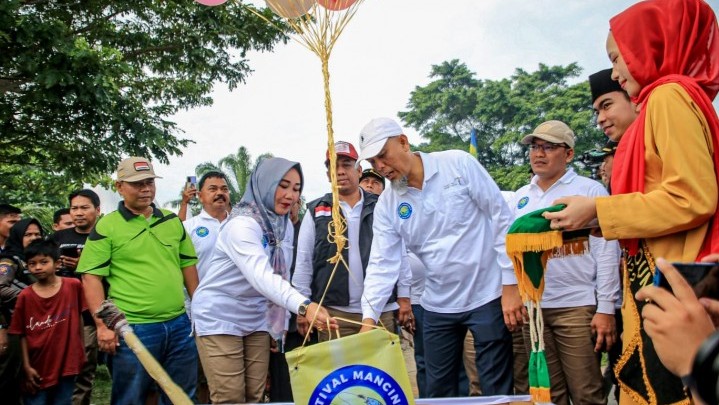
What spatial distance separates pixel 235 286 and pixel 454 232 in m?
1.31

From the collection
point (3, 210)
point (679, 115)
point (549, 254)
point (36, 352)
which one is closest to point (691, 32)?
point (679, 115)

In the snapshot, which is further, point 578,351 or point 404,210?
point 578,351

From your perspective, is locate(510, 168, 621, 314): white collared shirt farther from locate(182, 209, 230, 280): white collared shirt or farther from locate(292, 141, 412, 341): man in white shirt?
locate(182, 209, 230, 280): white collared shirt

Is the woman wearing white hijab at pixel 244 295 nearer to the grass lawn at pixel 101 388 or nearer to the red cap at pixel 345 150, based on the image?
the red cap at pixel 345 150

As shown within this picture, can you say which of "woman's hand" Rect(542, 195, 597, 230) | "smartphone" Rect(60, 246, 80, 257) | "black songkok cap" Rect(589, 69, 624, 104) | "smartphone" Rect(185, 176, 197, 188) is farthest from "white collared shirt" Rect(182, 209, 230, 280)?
"woman's hand" Rect(542, 195, 597, 230)

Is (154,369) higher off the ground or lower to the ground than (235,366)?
higher

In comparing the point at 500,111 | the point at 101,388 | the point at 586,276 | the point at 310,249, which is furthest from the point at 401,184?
the point at 500,111

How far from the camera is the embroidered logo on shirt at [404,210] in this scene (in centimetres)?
333

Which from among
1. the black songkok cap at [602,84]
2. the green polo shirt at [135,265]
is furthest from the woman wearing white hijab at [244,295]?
the black songkok cap at [602,84]

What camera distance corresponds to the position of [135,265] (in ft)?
12.3

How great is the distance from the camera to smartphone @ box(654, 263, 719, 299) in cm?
106

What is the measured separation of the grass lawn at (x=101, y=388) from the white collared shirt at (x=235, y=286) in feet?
11.7

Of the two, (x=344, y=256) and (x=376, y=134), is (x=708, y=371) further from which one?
(x=344, y=256)

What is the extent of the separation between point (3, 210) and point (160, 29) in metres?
5.41
